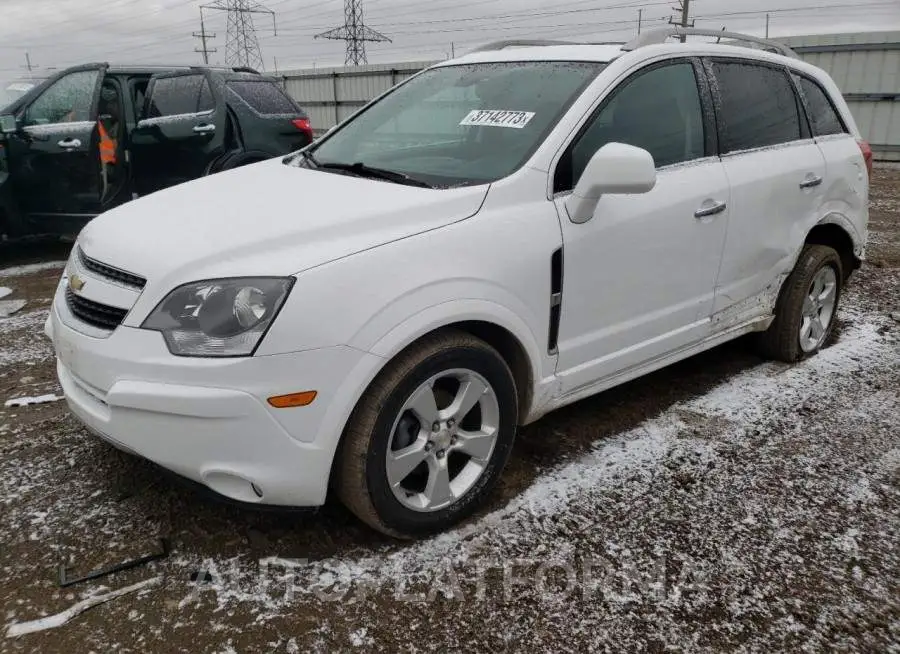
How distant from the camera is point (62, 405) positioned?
11.6 feet

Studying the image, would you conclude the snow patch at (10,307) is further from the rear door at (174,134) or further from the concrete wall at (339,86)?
the concrete wall at (339,86)

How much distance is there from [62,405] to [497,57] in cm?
271

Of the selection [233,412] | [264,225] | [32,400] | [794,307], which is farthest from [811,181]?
[32,400]

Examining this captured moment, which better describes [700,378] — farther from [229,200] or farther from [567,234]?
[229,200]

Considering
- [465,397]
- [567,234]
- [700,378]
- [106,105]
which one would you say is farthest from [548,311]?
[106,105]

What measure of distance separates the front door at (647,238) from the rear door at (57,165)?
501cm

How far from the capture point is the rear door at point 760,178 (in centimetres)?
342

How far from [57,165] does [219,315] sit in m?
5.06

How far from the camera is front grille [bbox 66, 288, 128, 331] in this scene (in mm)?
2277

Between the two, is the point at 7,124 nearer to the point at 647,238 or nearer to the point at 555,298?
the point at 555,298

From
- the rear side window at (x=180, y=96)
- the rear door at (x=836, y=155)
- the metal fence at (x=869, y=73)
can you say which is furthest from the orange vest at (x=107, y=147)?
the metal fence at (x=869, y=73)

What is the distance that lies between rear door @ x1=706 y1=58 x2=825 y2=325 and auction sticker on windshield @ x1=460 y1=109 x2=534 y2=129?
3.60 ft

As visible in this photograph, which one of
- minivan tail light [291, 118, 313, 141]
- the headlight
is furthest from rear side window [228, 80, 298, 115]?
the headlight

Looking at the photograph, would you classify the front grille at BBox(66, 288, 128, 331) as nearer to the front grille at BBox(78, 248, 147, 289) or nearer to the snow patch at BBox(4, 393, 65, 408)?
the front grille at BBox(78, 248, 147, 289)
